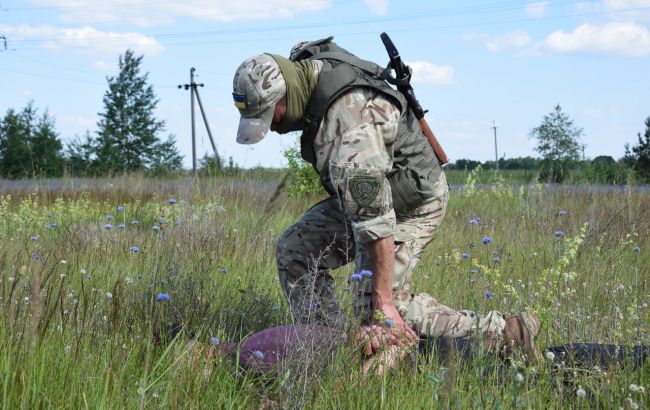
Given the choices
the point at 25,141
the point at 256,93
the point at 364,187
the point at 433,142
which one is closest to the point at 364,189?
the point at 364,187

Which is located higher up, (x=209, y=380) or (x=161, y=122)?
(x=161, y=122)

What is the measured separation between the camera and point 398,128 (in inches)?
138

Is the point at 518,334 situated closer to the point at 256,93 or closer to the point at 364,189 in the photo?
the point at 364,189

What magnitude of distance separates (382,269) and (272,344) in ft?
1.88

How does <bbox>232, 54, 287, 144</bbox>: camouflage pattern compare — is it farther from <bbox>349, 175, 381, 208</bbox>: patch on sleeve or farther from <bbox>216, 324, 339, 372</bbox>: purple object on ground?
<bbox>216, 324, 339, 372</bbox>: purple object on ground

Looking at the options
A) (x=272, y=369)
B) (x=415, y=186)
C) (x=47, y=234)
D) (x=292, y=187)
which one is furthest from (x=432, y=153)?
(x=292, y=187)

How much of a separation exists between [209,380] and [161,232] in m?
2.15

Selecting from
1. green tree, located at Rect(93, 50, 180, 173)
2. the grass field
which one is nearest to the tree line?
green tree, located at Rect(93, 50, 180, 173)

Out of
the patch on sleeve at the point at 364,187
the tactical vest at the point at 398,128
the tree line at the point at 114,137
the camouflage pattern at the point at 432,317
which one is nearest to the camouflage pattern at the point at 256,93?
the tactical vest at the point at 398,128

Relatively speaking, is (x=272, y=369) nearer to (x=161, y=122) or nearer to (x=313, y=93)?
(x=313, y=93)

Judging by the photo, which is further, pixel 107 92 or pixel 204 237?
pixel 107 92

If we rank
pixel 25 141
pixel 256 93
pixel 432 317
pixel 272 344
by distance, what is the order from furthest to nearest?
pixel 25 141, pixel 432 317, pixel 256 93, pixel 272 344

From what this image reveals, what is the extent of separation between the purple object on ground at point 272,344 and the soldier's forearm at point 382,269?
300 millimetres

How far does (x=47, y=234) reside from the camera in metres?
6.30
